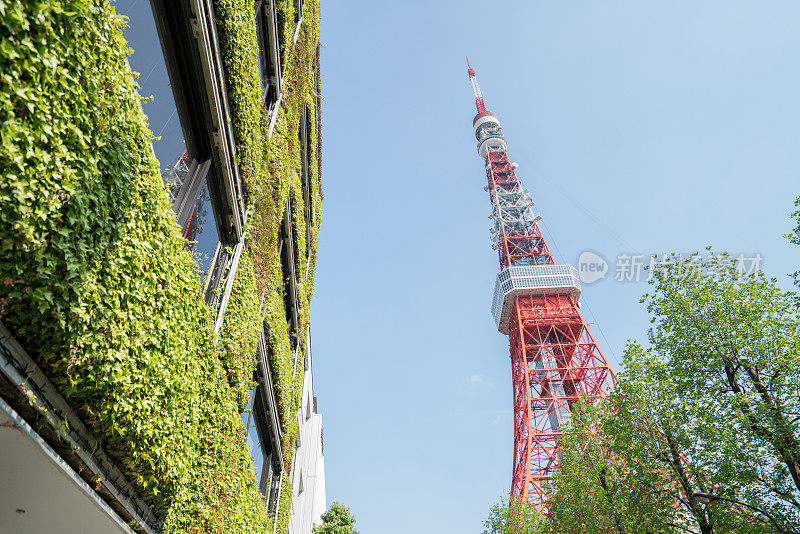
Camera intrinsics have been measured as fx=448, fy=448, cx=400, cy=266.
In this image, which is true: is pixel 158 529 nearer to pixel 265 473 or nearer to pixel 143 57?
pixel 143 57

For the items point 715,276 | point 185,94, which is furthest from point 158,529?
point 715,276

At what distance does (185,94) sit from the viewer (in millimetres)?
5781

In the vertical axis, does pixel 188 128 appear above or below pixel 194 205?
above

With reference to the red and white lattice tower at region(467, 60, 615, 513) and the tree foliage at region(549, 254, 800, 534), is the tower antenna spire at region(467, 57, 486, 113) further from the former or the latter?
the tree foliage at region(549, 254, 800, 534)

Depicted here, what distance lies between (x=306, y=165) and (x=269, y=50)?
5.95 m

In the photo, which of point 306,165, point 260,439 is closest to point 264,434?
point 260,439

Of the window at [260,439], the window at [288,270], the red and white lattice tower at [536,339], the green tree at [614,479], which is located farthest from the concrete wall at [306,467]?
the red and white lattice tower at [536,339]

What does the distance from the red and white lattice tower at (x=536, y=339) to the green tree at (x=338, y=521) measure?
19011mm

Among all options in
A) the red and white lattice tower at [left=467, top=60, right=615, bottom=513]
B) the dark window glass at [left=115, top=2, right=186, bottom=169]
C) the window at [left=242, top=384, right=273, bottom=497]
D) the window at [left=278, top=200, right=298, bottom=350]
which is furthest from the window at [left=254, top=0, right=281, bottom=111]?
the red and white lattice tower at [left=467, top=60, right=615, bottom=513]

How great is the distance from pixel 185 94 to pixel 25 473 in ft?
14.7

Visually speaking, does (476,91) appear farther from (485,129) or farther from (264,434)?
(264,434)

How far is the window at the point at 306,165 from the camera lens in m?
15.0

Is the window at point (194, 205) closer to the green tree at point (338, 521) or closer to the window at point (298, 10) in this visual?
the window at point (298, 10)

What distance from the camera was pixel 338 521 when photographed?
24.0 m
